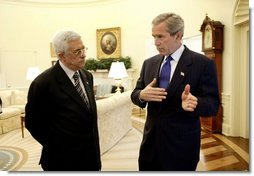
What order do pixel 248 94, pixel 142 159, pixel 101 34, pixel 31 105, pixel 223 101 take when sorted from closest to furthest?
pixel 31 105
pixel 142 159
pixel 248 94
pixel 223 101
pixel 101 34

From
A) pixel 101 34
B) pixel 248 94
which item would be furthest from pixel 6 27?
pixel 248 94

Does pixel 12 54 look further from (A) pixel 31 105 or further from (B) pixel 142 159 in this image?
(B) pixel 142 159

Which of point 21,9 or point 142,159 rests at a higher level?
point 21,9

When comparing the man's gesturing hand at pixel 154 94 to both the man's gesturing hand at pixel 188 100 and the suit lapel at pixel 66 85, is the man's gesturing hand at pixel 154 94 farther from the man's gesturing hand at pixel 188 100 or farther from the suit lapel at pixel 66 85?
the suit lapel at pixel 66 85

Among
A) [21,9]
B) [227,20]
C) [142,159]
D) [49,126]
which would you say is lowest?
[142,159]

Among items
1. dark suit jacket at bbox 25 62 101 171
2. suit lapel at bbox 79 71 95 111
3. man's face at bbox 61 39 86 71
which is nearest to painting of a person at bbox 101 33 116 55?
suit lapel at bbox 79 71 95 111

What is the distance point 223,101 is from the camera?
2.24 m

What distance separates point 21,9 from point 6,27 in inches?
16.3

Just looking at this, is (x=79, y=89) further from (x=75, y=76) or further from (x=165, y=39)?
(x=165, y=39)

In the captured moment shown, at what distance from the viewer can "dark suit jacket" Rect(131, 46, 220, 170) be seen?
1351mm

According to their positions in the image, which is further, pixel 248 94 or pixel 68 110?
pixel 248 94

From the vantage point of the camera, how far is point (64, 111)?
1493 millimetres

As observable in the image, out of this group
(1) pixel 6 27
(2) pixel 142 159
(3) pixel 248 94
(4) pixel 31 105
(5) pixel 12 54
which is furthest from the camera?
(5) pixel 12 54

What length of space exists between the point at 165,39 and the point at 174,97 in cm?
32
